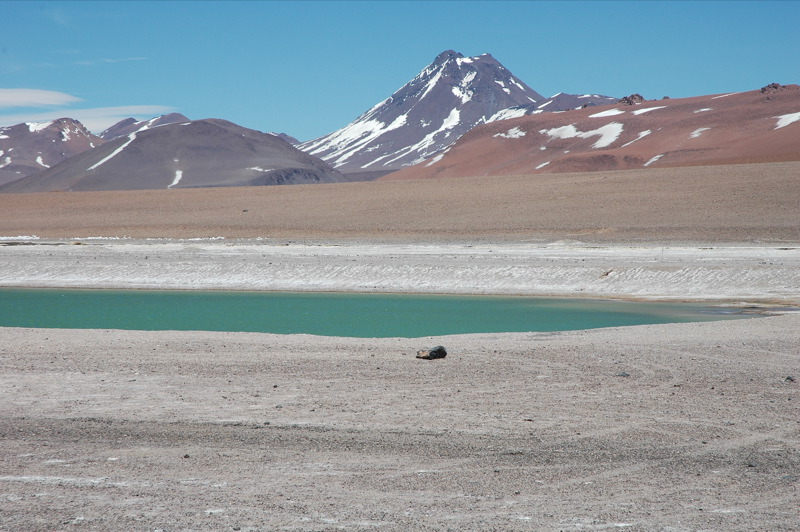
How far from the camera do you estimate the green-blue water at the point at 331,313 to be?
18422 millimetres

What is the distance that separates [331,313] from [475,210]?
28.4m

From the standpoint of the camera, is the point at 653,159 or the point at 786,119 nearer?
the point at 786,119

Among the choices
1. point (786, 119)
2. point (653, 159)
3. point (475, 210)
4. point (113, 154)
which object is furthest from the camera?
point (113, 154)

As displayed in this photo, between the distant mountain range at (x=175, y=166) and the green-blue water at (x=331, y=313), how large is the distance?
13846 centimetres

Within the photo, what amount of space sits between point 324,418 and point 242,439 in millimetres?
1000

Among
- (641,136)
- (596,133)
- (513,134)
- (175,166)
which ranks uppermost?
(175,166)

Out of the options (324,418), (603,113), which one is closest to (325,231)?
(324,418)

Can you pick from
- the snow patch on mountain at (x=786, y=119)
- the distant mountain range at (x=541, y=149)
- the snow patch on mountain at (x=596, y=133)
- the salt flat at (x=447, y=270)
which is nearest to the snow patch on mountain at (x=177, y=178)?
the distant mountain range at (x=541, y=149)

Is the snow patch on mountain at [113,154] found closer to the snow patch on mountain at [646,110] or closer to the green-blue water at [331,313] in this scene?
the snow patch on mountain at [646,110]

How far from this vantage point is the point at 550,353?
477 inches

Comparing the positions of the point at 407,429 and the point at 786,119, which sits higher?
the point at 786,119

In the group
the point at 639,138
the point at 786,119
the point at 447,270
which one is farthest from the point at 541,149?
the point at 447,270

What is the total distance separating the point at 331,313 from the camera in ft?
69.5

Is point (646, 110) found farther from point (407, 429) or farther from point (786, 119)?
point (407, 429)
